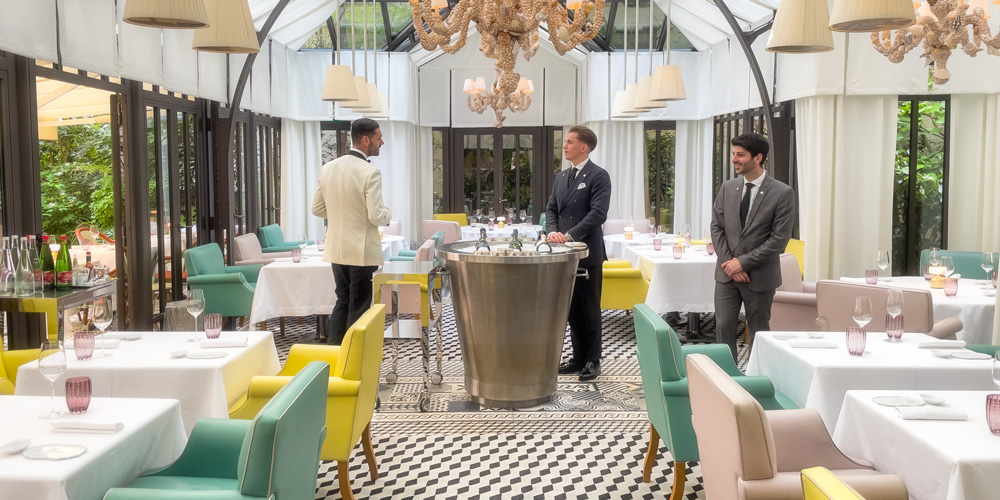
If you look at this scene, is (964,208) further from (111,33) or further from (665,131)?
(111,33)

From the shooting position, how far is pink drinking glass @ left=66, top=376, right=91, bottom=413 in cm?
275

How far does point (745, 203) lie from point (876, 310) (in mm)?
1030

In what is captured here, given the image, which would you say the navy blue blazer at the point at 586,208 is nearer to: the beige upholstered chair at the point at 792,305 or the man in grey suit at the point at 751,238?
the man in grey suit at the point at 751,238

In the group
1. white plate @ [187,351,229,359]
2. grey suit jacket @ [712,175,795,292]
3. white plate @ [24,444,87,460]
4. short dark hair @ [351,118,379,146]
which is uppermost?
short dark hair @ [351,118,379,146]

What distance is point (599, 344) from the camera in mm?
6168

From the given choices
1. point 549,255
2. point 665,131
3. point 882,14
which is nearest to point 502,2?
point 549,255

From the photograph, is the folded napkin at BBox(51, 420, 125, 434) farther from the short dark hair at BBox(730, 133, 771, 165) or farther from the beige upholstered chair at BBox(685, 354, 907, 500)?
the short dark hair at BBox(730, 133, 771, 165)

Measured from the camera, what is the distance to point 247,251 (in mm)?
9008

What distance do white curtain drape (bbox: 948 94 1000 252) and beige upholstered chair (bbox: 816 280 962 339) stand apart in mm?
4361

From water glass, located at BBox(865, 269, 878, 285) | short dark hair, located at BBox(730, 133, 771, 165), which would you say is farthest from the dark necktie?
water glass, located at BBox(865, 269, 878, 285)

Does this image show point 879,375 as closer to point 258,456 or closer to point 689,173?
point 258,456

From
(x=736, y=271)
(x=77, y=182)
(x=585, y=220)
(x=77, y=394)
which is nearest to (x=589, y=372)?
(x=585, y=220)

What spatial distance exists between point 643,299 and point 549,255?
288 cm

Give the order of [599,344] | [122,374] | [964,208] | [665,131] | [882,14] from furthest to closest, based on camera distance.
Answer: [665,131], [964,208], [599,344], [882,14], [122,374]
